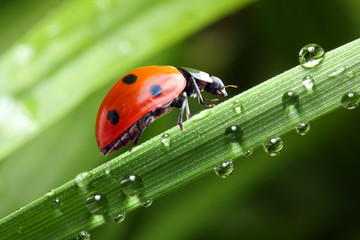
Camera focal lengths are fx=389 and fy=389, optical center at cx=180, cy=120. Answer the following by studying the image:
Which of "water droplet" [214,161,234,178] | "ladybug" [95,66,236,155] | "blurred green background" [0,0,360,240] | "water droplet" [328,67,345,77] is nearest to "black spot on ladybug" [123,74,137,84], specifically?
"ladybug" [95,66,236,155]

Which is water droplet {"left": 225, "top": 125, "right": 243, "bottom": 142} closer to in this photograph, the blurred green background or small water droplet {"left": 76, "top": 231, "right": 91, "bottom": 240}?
small water droplet {"left": 76, "top": 231, "right": 91, "bottom": 240}

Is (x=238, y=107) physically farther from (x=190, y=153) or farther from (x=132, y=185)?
(x=132, y=185)

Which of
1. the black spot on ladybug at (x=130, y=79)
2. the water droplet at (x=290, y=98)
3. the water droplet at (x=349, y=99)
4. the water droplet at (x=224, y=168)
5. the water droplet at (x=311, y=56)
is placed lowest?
the water droplet at (x=224, y=168)

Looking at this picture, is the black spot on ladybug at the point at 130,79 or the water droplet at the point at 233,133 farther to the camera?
the black spot on ladybug at the point at 130,79

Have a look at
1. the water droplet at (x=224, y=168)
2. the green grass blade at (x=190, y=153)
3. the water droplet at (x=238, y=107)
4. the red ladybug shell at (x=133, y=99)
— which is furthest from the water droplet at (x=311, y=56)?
the red ladybug shell at (x=133, y=99)

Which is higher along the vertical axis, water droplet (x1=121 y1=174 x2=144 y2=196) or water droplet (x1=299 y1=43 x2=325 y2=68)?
water droplet (x1=299 y1=43 x2=325 y2=68)

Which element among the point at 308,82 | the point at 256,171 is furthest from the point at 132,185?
the point at 256,171

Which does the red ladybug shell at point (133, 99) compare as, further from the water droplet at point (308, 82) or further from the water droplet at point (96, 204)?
the water droplet at point (308, 82)
